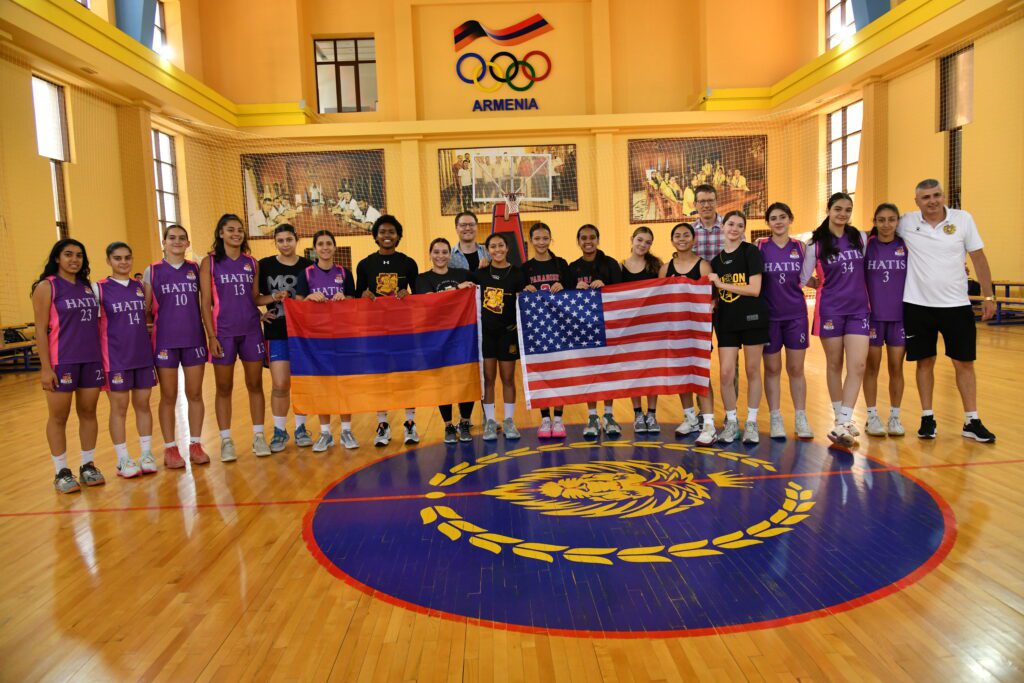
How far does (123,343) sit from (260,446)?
49.8 inches

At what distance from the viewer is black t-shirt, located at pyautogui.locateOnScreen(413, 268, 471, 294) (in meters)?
5.45

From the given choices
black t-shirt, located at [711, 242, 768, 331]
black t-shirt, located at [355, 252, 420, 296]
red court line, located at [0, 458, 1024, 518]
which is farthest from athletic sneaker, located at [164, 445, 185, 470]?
black t-shirt, located at [711, 242, 768, 331]

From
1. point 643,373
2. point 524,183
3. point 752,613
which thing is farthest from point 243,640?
point 524,183

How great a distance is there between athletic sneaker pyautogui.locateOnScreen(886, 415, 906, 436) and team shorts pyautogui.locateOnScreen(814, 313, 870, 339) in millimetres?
765

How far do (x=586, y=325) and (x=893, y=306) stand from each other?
220 centimetres

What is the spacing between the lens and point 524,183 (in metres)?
A: 18.6

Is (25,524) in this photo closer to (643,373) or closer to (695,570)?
(695,570)

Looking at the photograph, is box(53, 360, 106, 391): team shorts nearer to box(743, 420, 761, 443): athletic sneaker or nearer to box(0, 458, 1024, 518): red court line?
box(0, 458, 1024, 518): red court line

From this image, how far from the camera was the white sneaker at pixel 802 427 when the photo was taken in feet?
16.7

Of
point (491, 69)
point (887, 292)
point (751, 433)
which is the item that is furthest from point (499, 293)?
point (491, 69)

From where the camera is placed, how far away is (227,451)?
17.2 ft

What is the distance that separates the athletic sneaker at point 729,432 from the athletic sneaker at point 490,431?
1730mm

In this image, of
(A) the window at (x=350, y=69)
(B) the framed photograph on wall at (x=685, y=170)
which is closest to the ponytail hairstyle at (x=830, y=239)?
(B) the framed photograph on wall at (x=685, y=170)

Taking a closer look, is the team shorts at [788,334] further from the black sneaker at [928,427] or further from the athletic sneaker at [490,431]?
the athletic sneaker at [490,431]
